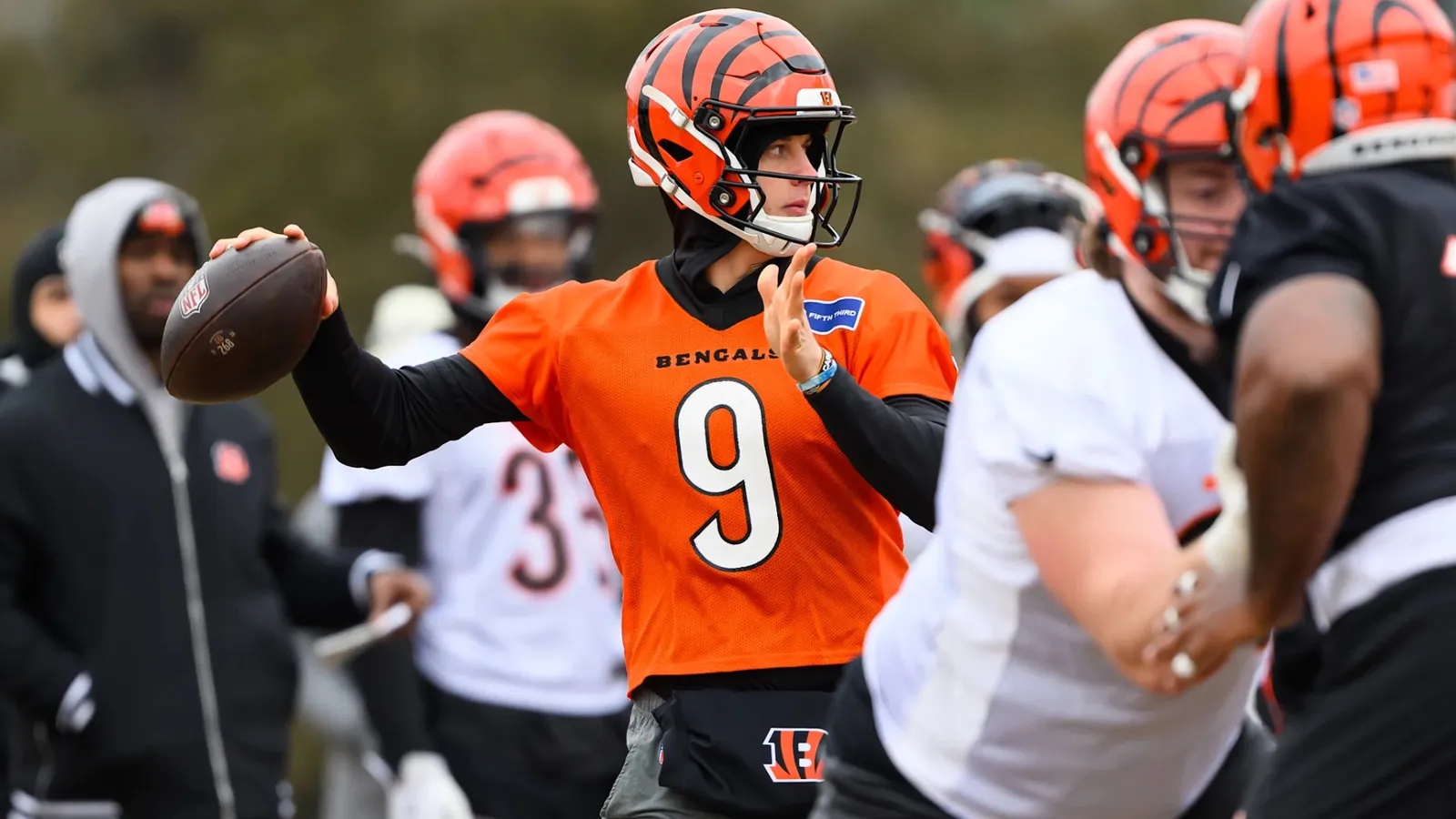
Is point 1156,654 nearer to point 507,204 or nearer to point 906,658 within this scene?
point 906,658

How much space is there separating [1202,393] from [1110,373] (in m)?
0.15

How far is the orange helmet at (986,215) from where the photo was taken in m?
6.87

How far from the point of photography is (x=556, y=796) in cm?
613

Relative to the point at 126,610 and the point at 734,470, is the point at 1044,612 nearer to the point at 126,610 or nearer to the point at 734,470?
the point at 734,470

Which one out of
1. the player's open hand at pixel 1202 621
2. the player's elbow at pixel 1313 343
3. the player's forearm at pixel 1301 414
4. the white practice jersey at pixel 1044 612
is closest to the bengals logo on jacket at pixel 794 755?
the white practice jersey at pixel 1044 612

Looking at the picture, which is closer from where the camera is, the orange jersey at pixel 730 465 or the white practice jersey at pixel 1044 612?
the white practice jersey at pixel 1044 612

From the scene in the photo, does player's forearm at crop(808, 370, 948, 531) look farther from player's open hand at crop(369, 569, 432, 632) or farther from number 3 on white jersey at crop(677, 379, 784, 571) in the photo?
player's open hand at crop(369, 569, 432, 632)

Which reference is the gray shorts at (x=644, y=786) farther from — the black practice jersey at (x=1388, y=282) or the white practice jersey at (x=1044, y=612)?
the black practice jersey at (x=1388, y=282)

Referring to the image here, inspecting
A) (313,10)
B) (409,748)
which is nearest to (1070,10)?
(313,10)

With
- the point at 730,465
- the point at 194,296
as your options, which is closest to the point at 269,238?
the point at 194,296

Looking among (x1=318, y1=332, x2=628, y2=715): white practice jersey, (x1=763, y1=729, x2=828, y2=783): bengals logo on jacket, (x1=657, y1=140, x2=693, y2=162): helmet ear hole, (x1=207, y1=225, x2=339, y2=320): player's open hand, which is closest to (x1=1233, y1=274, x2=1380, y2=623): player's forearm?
(x1=763, y1=729, x2=828, y2=783): bengals logo on jacket

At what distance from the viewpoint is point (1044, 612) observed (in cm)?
287

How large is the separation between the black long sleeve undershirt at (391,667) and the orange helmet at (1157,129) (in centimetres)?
339

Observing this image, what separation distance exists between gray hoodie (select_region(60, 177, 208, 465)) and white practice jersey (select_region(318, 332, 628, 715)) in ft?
2.29
